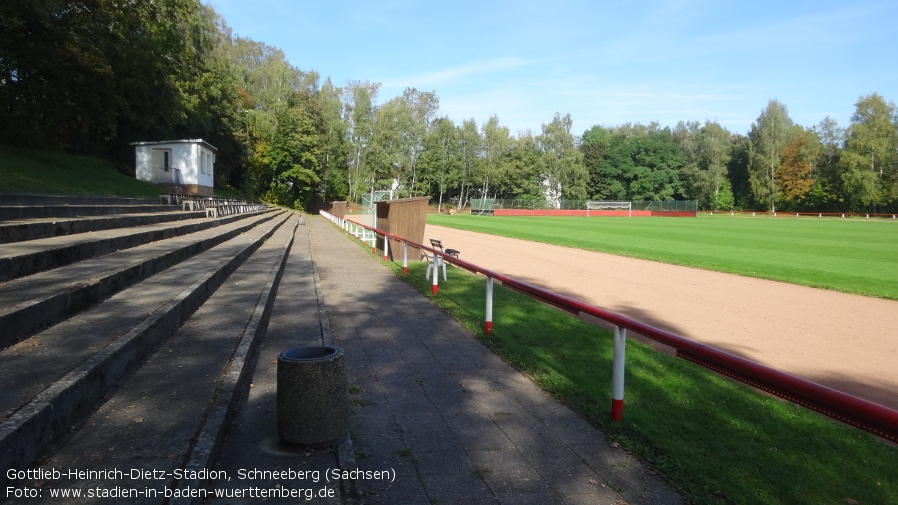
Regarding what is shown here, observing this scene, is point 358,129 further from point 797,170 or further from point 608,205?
point 797,170

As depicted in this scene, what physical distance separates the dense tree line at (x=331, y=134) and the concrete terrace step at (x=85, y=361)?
17.6 meters

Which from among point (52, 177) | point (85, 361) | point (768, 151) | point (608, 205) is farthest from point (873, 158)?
point (85, 361)

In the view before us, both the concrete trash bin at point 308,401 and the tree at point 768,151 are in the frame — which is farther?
the tree at point 768,151

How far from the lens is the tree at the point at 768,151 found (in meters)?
86.0

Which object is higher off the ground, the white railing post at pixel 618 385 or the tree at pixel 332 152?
the tree at pixel 332 152

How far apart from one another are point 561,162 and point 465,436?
88697 millimetres

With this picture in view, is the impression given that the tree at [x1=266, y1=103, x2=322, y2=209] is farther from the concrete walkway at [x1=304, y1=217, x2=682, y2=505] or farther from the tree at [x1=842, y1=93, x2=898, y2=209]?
the tree at [x1=842, y1=93, x2=898, y2=209]

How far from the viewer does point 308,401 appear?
146 inches

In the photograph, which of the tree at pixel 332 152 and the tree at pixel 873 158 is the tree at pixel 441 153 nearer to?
the tree at pixel 332 152

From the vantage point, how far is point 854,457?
427cm


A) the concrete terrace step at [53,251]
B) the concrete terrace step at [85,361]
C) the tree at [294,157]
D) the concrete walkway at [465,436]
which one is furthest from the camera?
the tree at [294,157]

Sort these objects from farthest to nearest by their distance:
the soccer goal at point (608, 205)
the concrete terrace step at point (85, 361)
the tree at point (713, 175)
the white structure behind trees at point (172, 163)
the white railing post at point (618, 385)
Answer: the tree at point (713, 175) → the soccer goal at point (608, 205) → the white structure behind trees at point (172, 163) → the white railing post at point (618, 385) → the concrete terrace step at point (85, 361)

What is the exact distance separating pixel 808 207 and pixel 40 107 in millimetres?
88612

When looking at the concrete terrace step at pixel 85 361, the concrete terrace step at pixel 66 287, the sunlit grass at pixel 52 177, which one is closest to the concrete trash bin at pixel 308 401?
the concrete terrace step at pixel 85 361
